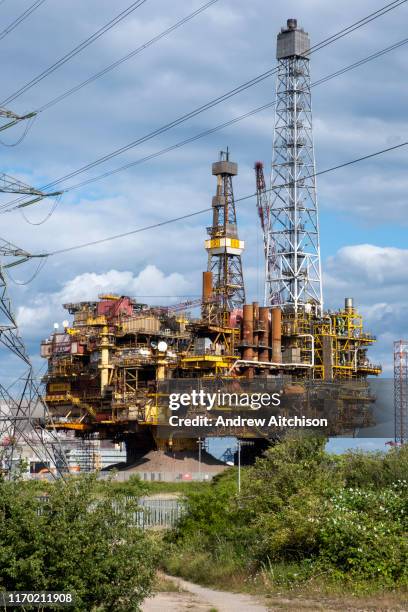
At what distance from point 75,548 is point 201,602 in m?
11.3

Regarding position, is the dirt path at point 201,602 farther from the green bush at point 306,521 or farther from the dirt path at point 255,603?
the green bush at point 306,521

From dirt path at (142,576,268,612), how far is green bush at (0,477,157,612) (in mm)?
7219

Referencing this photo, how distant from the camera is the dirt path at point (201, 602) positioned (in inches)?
1319

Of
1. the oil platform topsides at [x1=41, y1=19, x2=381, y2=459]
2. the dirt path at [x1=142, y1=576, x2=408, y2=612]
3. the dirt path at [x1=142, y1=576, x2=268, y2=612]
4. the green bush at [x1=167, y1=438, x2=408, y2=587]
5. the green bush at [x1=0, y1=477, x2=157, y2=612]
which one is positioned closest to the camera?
the green bush at [x1=0, y1=477, x2=157, y2=612]

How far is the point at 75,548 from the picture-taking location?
2572cm

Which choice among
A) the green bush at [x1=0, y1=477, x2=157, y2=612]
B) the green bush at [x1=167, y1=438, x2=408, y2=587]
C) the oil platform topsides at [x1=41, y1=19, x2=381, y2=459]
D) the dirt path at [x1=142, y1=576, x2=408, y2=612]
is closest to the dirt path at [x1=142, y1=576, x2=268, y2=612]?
the dirt path at [x1=142, y1=576, x2=408, y2=612]

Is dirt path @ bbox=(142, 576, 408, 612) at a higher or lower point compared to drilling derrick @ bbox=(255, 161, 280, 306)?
lower

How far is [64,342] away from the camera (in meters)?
128

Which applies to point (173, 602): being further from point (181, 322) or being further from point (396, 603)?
point (181, 322)

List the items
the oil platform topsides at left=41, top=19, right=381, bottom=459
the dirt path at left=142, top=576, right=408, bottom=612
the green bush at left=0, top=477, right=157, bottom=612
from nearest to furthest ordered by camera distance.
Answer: the green bush at left=0, top=477, right=157, bottom=612, the dirt path at left=142, top=576, right=408, bottom=612, the oil platform topsides at left=41, top=19, right=381, bottom=459

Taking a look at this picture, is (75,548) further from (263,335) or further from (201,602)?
(263,335)

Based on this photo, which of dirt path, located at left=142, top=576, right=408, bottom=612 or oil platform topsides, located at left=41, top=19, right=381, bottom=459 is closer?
dirt path, located at left=142, top=576, right=408, bottom=612

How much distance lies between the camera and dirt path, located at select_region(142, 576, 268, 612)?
1319 inches

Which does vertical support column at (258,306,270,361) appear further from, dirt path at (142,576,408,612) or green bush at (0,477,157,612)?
green bush at (0,477,157,612)
